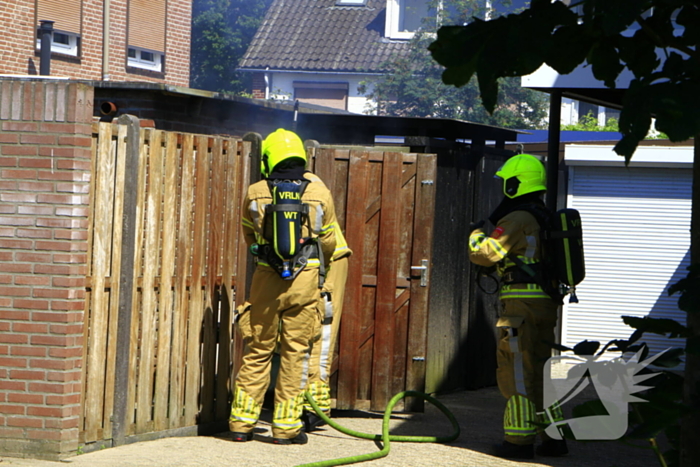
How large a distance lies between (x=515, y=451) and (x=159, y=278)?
2.54 m

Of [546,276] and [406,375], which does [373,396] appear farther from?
[546,276]

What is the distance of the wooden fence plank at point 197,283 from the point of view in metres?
6.12

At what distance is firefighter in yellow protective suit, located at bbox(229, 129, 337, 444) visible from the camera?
6004 mm

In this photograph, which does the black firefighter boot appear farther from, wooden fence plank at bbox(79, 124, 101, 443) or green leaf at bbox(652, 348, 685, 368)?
green leaf at bbox(652, 348, 685, 368)

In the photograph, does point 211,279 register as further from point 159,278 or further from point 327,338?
point 327,338

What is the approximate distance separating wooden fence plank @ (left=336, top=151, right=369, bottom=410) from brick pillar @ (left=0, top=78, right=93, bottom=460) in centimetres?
258

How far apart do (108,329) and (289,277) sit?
117cm

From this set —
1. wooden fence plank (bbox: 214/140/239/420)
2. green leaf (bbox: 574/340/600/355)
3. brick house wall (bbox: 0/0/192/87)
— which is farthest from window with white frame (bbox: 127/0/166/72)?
green leaf (bbox: 574/340/600/355)

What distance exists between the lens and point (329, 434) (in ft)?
21.9

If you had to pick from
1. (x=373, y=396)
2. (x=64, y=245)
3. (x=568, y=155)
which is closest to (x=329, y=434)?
(x=373, y=396)

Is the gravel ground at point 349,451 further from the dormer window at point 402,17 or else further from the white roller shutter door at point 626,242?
the dormer window at point 402,17

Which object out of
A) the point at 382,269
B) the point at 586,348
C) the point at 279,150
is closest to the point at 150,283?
the point at 279,150

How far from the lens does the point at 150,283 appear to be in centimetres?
576

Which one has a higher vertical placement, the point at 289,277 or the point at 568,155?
the point at 568,155
